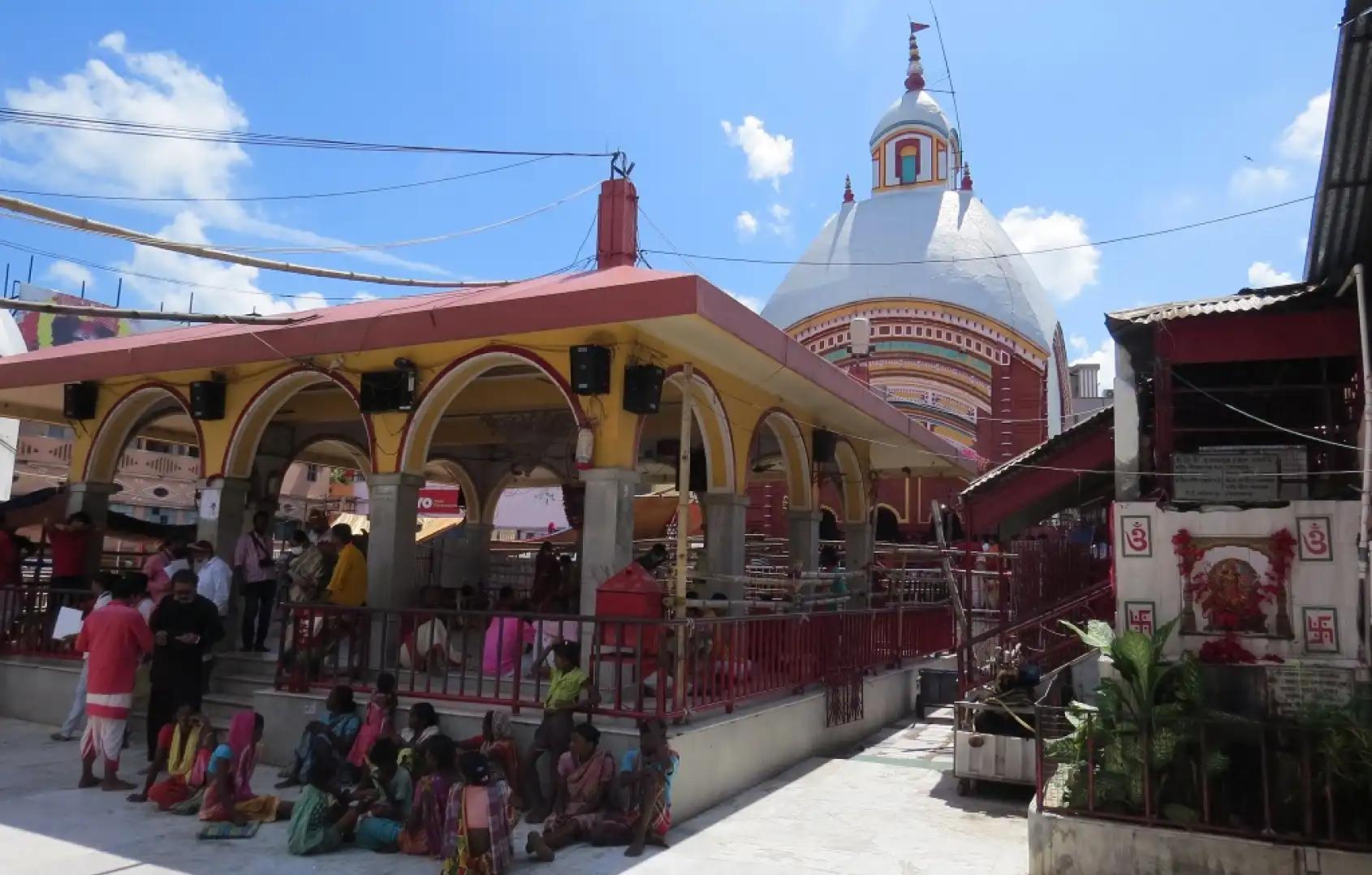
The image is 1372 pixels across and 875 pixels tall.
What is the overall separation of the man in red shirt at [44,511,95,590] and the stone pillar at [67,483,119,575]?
1.57 feet

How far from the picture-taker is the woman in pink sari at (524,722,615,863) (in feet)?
18.5

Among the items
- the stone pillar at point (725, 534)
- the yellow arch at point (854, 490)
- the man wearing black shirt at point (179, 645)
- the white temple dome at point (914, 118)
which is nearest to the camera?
the man wearing black shirt at point (179, 645)

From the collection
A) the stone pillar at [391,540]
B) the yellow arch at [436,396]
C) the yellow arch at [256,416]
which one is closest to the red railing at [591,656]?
the stone pillar at [391,540]

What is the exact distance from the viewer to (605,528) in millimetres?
7590

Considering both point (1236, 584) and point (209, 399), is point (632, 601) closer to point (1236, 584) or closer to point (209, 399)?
point (1236, 584)

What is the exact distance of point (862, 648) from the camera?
10188mm

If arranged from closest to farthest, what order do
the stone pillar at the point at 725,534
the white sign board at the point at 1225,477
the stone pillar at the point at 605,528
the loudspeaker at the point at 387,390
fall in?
the white sign board at the point at 1225,477, the stone pillar at the point at 605,528, the loudspeaker at the point at 387,390, the stone pillar at the point at 725,534

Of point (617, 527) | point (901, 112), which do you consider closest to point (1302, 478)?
point (617, 527)

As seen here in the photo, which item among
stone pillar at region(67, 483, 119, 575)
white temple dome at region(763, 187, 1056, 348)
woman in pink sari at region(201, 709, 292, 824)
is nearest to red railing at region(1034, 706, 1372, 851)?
woman in pink sari at region(201, 709, 292, 824)

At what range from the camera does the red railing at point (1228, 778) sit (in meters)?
4.96

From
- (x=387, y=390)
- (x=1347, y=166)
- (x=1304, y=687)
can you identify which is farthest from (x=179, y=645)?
(x=1347, y=166)

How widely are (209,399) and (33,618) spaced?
2.70 m

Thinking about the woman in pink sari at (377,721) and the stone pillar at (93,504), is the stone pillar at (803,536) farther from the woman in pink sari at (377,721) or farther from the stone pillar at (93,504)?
the stone pillar at (93,504)

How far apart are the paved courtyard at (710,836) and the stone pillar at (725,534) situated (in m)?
2.32
